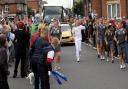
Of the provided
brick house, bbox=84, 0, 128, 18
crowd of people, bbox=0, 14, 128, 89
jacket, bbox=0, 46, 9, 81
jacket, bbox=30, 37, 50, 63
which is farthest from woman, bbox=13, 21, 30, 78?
brick house, bbox=84, 0, 128, 18

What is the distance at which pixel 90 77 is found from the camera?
18281 mm

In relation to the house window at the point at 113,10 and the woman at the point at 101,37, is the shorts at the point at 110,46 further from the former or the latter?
the house window at the point at 113,10

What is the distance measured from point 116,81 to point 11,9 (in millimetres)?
127909

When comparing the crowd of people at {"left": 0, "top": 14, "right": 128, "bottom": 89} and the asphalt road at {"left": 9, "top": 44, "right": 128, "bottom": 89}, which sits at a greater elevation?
the crowd of people at {"left": 0, "top": 14, "right": 128, "bottom": 89}

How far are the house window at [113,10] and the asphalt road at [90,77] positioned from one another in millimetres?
27402

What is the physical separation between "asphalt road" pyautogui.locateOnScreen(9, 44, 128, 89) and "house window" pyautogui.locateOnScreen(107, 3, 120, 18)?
89.9ft

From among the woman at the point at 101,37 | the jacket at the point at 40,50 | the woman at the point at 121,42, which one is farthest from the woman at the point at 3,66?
the woman at the point at 101,37

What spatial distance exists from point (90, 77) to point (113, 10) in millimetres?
34277

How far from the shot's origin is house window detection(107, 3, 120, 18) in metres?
51.2

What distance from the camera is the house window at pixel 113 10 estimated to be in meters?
51.2

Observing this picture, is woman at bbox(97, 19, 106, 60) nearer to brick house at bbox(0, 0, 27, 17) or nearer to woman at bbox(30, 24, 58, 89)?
woman at bbox(30, 24, 58, 89)

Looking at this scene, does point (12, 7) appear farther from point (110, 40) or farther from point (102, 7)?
point (110, 40)

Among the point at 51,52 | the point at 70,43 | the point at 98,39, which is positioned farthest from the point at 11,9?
the point at 51,52

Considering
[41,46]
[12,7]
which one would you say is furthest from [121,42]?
[12,7]
